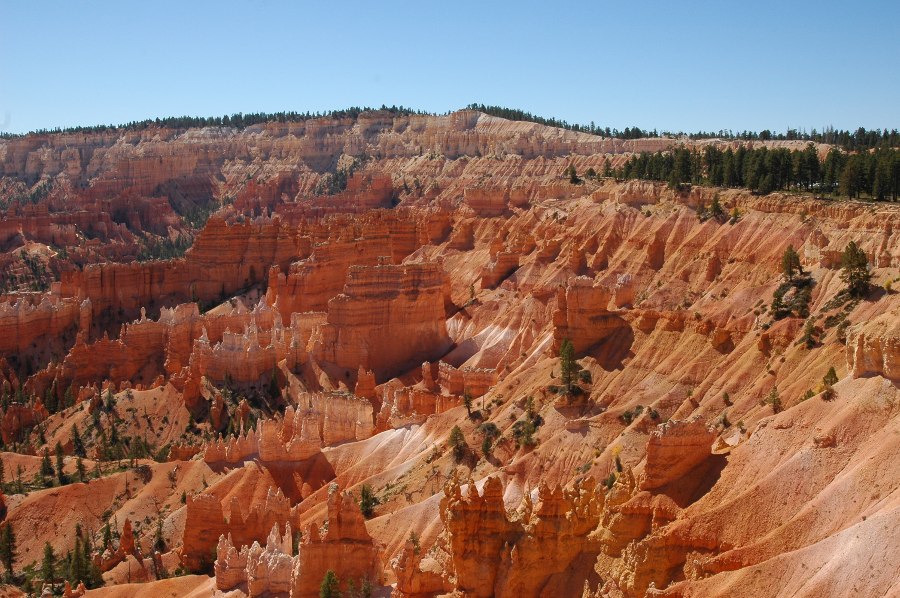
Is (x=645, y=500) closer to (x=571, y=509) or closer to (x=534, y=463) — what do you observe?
(x=571, y=509)

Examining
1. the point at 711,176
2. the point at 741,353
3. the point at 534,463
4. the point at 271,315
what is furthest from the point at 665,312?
the point at 271,315

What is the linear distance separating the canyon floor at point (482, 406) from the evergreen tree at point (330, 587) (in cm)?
105

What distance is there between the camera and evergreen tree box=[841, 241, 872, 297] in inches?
1747

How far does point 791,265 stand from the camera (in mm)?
52625

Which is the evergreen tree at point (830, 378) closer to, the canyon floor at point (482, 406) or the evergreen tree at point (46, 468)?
the canyon floor at point (482, 406)

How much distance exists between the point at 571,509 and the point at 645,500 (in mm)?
2298

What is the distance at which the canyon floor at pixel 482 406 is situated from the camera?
29.1 metres

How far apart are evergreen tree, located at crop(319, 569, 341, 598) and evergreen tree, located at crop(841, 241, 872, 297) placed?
2359 centimetres

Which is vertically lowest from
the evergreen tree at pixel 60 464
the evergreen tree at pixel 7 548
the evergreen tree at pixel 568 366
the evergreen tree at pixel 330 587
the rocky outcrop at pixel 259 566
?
the evergreen tree at pixel 7 548

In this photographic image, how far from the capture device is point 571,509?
104 feet

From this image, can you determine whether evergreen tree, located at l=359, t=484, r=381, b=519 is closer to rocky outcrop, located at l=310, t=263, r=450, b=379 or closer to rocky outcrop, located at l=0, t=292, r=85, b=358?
rocky outcrop, located at l=310, t=263, r=450, b=379

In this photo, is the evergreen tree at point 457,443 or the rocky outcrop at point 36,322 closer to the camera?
the evergreen tree at point 457,443

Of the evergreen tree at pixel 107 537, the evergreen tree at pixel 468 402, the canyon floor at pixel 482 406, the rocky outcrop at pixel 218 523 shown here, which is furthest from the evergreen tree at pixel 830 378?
the evergreen tree at pixel 107 537

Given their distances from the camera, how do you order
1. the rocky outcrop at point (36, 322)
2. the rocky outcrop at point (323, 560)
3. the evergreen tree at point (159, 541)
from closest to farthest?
the rocky outcrop at point (323, 560)
the evergreen tree at point (159, 541)
the rocky outcrop at point (36, 322)
